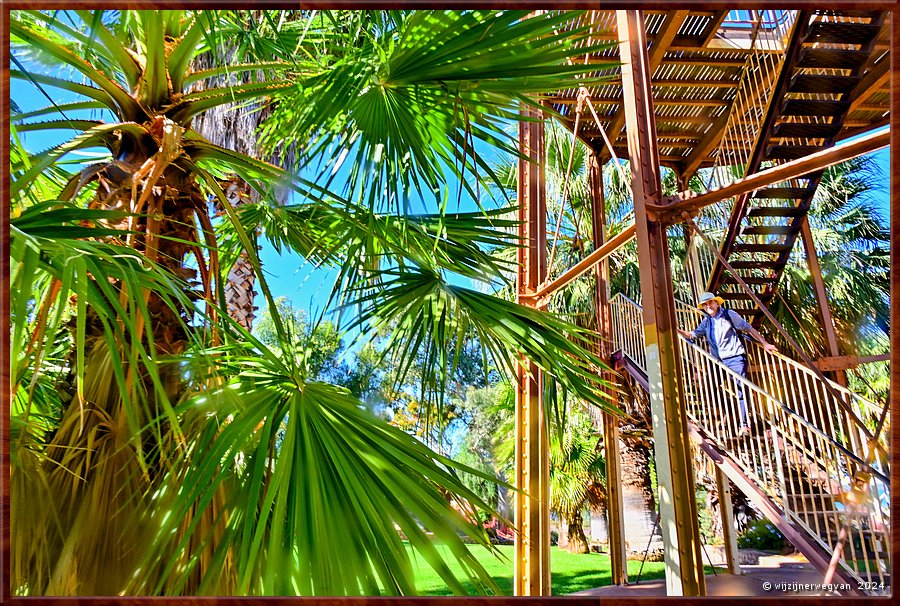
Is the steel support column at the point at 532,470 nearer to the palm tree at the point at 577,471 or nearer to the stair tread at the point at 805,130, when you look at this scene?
the stair tread at the point at 805,130

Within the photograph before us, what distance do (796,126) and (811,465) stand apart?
3026 mm

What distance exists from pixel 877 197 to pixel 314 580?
11.1 m

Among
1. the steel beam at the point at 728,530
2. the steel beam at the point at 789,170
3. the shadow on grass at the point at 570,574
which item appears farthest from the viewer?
the shadow on grass at the point at 570,574

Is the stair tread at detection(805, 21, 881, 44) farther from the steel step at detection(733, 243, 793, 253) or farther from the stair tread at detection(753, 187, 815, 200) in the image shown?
the steel step at detection(733, 243, 793, 253)

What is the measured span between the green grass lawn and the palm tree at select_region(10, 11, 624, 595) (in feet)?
18.6

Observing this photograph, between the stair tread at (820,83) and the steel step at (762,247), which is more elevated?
the stair tread at (820,83)

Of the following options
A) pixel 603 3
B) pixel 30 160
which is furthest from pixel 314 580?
pixel 30 160

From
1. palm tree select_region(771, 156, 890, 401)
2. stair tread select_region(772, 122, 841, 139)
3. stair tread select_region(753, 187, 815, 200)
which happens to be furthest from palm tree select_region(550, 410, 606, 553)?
stair tread select_region(772, 122, 841, 139)

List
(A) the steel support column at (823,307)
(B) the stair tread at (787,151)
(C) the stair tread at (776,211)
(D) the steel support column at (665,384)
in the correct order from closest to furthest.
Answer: (D) the steel support column at (665,384)
(B) the stair tread at (787,151)
(C) the stair tread at (776,211)
(A) the steel support column at (823,307)

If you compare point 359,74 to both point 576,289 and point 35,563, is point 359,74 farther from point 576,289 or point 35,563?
point 576,289

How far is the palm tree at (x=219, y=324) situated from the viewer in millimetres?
1564

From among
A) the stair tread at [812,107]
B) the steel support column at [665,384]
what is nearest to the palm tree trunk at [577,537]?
the stair tread at [812,107]

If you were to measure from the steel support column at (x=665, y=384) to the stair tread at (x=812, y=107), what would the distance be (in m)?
2.72

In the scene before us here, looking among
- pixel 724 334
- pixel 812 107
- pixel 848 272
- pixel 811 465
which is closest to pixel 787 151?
pixel 812 107
